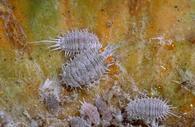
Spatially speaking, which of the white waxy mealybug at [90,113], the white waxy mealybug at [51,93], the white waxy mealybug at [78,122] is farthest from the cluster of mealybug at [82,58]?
the white waxy mealybug at [78,122]

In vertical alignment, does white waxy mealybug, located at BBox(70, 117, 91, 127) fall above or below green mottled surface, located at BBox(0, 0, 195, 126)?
below

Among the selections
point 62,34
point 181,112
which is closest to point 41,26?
point 62,34

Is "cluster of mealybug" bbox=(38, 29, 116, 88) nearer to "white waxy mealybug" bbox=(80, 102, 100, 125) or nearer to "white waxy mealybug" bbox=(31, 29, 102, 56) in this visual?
"white waxy mealybug" bbox=(31, 29, 102, 56)

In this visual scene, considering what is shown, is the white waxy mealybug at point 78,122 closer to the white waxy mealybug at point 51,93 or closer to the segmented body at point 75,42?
the white waxy mealybug at point 51,93

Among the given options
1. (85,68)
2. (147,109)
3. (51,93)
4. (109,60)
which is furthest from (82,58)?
(147,109)

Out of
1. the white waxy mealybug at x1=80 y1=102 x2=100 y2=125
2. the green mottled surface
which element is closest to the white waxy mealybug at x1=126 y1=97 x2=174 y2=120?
the green mottled surface
